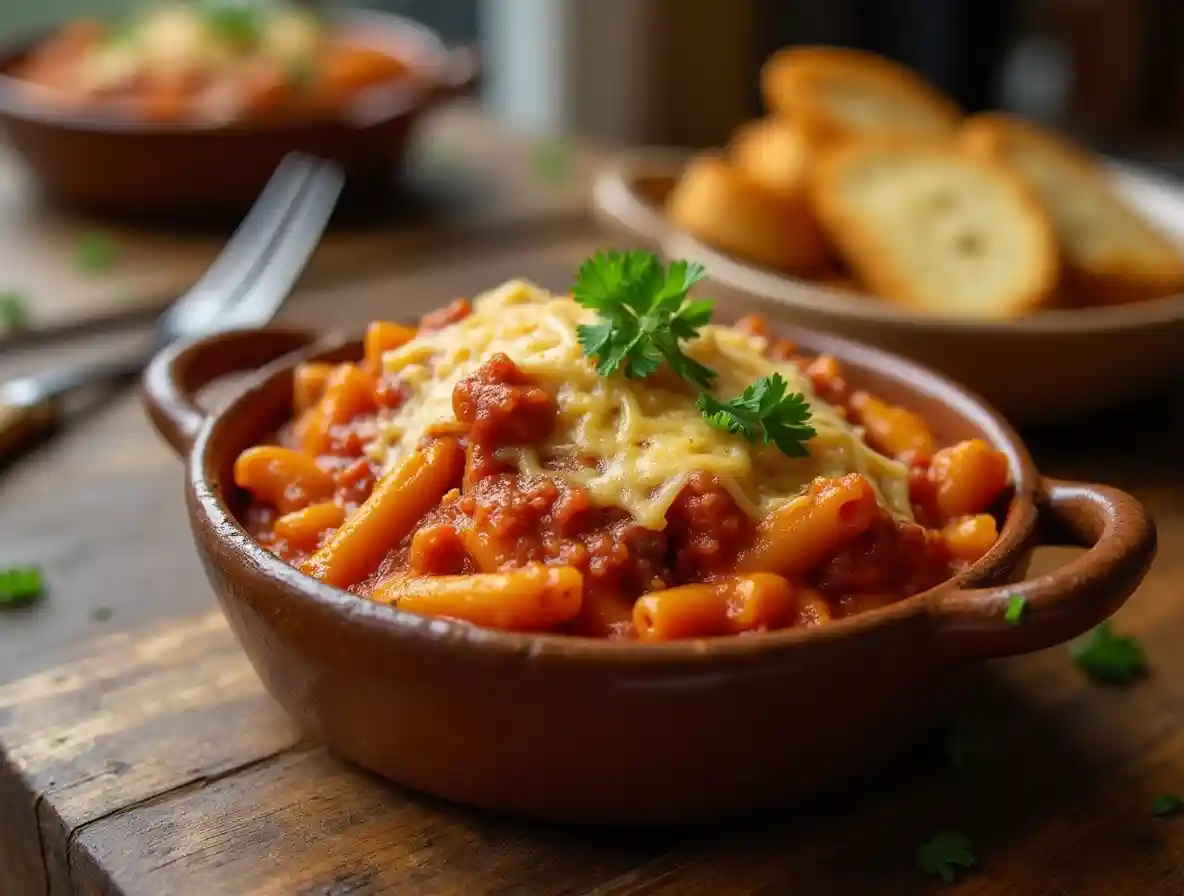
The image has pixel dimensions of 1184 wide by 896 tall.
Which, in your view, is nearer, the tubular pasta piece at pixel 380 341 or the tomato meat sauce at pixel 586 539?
the tomato meat sauce at pixel 586 539

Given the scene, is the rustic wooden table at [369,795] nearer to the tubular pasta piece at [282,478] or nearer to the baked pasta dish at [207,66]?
the tubular pasta piece at [282,478]

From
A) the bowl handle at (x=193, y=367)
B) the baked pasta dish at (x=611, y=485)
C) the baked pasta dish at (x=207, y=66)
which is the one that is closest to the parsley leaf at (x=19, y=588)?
the bowl handle at (x=193, y=367)

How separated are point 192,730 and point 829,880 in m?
0.61

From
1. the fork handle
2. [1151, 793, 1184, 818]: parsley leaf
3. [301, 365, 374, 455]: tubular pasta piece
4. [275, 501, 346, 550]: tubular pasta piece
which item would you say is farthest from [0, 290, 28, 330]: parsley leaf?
[1151, 793, 1184, 818]: parsley leaf

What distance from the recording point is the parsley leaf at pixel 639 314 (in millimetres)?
1292

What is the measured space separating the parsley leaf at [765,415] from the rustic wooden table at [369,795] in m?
0.32

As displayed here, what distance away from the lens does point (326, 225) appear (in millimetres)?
2854

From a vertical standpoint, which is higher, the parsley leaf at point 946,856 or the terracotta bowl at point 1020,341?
the terracotta bowl at point 1020,341

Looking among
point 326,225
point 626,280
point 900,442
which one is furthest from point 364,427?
point 326,225

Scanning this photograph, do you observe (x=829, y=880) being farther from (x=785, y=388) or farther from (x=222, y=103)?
(x=222, y=103)

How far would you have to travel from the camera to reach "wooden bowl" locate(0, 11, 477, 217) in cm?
269

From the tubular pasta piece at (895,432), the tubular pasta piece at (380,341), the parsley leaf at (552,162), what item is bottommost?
the parsley leaf at (552,162)

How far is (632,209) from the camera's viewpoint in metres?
2.30

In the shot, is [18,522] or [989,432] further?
[18,522]
